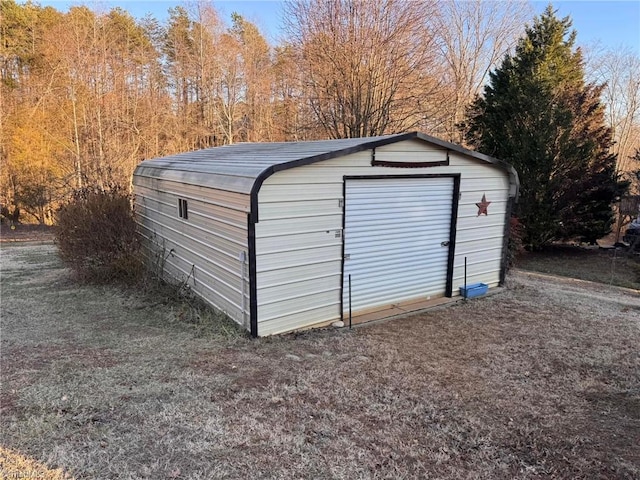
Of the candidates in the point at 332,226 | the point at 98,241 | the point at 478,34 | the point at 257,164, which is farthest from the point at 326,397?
the point at 478,34

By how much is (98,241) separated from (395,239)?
16.9 ft

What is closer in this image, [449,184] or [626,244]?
[449,184]

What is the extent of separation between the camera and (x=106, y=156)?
14.2 meters

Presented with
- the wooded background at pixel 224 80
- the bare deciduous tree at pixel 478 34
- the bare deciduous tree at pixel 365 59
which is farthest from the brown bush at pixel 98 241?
the bare deciduous tree at pixel 478 34

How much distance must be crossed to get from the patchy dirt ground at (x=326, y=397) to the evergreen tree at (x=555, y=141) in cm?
670

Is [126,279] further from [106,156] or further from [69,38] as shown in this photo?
[69,38]

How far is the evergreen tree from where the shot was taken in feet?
38.4

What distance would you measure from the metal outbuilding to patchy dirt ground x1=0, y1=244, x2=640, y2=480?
58 centimetres

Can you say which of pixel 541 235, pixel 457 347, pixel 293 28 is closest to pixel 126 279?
pixel 457 347

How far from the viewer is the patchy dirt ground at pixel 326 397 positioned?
286 cm

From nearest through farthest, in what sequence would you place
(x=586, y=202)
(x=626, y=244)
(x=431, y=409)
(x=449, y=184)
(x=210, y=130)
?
(x=431, y=409) < (x=449, y=184) < (x=586, y=202) < (x=626, y=244) < (x=210, y=130)

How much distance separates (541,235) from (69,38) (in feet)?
51.9

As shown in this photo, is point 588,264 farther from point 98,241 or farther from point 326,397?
point 98,241

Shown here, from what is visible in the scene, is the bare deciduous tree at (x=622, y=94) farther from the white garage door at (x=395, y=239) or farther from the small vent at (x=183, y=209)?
the small vent at (x=183, y=209)
